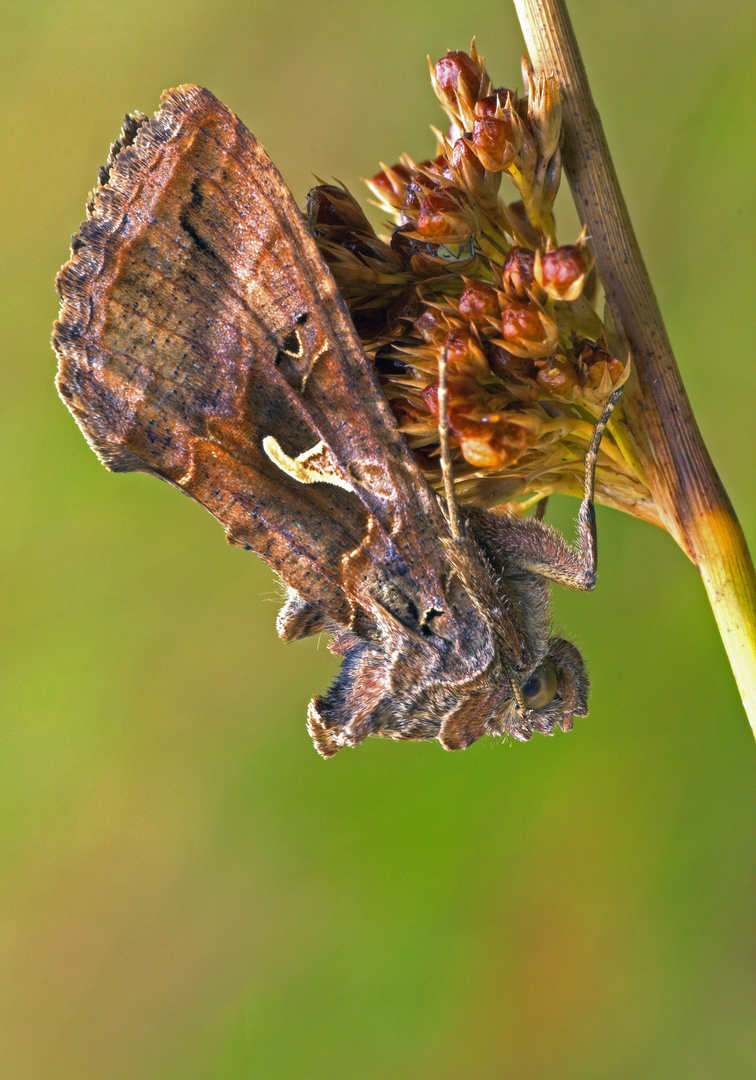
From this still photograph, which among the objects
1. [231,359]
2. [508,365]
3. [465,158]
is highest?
[465,158]

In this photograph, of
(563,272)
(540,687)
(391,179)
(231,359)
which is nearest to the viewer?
(563,272)

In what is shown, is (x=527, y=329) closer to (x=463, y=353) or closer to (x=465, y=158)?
(x=463, y=353)

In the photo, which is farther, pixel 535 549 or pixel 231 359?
pixel 535 549

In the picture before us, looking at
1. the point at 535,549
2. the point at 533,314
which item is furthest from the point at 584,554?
the point at 533,314

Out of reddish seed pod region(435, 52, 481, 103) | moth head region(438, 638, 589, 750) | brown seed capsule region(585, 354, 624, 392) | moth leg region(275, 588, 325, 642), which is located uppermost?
reddish seed pod region(435, 52, 481, 103)

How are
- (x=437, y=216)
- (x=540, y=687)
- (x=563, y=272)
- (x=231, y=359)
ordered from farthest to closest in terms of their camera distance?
(x=540, y=687)
(x=231, y=359)
(x=437, y=216)
(x=563, y=272)

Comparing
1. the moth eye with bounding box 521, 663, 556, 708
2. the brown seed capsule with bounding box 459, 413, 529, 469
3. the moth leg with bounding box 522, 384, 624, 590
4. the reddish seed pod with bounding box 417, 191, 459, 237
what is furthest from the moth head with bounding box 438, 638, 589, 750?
the reddish seed pod with bounding box 417, 191, 459, 237

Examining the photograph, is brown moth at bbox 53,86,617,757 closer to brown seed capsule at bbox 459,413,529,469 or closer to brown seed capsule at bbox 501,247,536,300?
brown seed capsule at bbox 459,413,529,469
